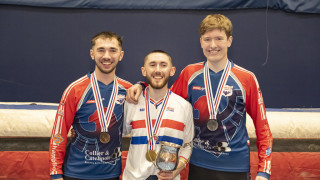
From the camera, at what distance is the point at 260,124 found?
2193 millimetres

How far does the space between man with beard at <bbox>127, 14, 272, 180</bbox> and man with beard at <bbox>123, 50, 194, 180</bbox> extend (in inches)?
4.1

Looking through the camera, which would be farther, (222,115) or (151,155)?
(222,115)

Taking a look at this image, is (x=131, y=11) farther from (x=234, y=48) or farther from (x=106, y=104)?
(x=106, y=104)

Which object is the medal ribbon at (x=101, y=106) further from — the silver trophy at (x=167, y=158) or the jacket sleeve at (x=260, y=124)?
the jacket sleeve at (x=260, y=124)

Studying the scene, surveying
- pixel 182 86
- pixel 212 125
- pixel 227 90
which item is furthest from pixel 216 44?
pixel 212 125

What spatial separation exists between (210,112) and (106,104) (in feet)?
2.56

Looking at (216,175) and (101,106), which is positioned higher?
(101,106)

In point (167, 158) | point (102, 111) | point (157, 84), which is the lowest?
point (167, 158)

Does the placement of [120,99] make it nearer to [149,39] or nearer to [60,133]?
[60,133]

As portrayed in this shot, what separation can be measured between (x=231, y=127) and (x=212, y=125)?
0.14m

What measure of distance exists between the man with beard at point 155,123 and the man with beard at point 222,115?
0.35ft

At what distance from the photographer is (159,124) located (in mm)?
2129

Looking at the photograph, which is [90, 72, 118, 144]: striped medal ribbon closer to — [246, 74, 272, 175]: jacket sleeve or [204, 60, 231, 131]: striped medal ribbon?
[204, 60, 231, 131]: striped medal ribbon

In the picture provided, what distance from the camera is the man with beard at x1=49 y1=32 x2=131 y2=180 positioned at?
83.6 inches
